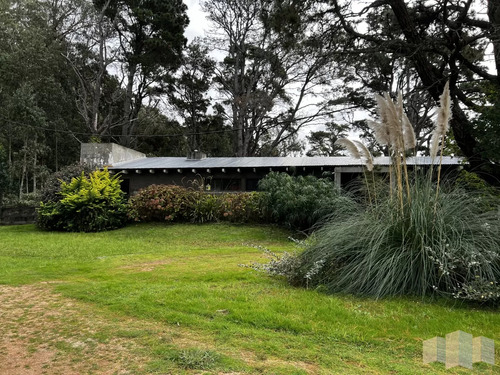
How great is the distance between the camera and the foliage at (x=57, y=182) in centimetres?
1262

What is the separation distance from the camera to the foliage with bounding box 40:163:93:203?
41.4 ft

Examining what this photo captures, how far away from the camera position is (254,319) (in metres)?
2.95

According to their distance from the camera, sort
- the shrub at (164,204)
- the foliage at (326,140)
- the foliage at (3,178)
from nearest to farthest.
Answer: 1. the shrub at (164,204)
2. the foliage at (3,178)
3. the foliage at (326,140)

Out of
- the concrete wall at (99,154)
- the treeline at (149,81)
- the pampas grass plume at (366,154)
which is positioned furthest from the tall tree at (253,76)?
the pampas grass plume at (366,154)

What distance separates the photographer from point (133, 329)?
2736mm

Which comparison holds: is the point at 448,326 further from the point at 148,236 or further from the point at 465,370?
the point at 148,236

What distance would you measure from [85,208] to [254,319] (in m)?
10.2

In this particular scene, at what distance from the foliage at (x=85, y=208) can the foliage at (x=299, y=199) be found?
17.5 ft

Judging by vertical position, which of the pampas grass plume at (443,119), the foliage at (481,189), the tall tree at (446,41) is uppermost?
the tall tree at (446,41)

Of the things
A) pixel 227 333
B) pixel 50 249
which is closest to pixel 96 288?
pixel 227 333

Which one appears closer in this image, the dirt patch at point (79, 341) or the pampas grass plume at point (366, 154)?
the dirt patch at point (79, 341)

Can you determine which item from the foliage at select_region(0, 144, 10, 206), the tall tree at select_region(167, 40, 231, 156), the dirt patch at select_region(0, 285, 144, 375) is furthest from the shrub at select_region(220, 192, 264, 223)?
the tall tree at select_region(167, 40, 231, 156)

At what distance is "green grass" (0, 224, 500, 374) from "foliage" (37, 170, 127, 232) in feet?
20.5

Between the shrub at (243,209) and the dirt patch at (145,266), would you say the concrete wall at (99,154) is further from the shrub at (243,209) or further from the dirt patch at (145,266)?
the dirt patch at (145,266)
